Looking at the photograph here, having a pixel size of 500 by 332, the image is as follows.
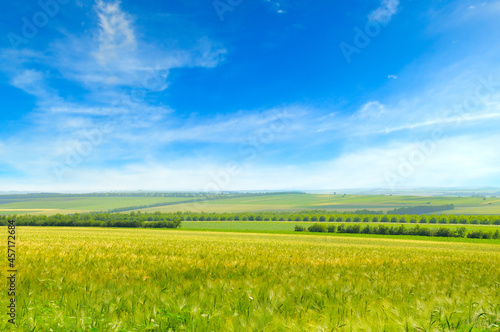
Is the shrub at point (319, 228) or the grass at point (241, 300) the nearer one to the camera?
the grass at point (241, 300)

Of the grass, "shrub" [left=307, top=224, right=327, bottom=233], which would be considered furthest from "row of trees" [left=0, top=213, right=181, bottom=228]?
the grass

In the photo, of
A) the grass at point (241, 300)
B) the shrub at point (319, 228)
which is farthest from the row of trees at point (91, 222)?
the grass at point (241, 300)

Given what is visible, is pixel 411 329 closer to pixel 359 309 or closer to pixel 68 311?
pixel 359 309

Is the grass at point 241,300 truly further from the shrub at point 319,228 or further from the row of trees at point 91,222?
the row of trees at point 91,222

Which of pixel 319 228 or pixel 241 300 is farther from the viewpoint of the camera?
pixel 319 228

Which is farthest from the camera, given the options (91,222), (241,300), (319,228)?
(91,222)

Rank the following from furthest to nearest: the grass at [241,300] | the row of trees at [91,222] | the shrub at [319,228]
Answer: the row of trees at [91,222] → the shrub at [319,228] → the grass at [241,300]

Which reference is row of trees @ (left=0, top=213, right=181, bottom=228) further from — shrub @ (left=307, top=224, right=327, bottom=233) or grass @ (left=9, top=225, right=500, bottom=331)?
grass @ (left=9, top=225, right=500, bottom=331)

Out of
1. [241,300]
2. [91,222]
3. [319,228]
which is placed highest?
[241,300]

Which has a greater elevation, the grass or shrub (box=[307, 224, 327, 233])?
the grass

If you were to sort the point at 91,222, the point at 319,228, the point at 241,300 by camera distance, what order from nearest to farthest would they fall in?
the point at 241,300 → the point at 319,228 → the point at 91,222

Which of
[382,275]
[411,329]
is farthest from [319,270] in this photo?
[411,329]

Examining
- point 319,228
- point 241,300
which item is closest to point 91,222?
point 319,228

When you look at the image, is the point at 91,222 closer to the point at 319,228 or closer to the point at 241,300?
the point at 319,228
